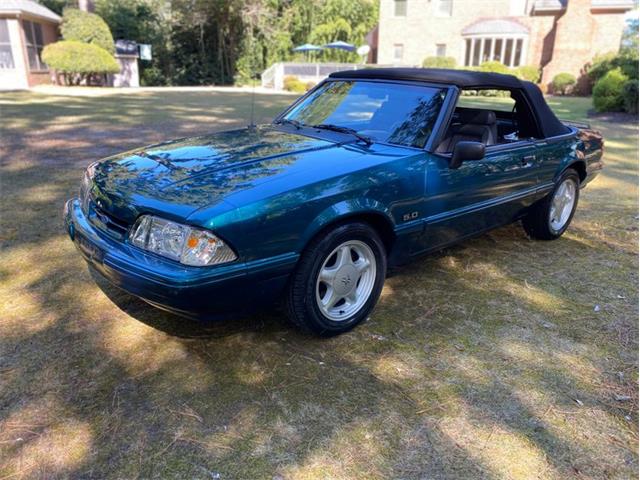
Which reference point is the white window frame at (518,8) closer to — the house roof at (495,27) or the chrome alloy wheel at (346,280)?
the house roof at (495,27)

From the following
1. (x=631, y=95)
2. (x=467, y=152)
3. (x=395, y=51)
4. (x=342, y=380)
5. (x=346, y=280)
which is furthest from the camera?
(x=395, y=51)

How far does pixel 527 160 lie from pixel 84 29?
24.4 meters

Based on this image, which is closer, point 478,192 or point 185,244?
point 185,244

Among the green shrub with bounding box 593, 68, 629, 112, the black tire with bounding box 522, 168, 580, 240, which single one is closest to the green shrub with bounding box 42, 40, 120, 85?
the green shrub with bounding box 593, 68, 629, 112

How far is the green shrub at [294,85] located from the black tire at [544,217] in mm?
22087

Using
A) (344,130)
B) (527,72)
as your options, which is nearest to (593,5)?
(527,72)

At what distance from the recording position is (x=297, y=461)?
7.36 feet

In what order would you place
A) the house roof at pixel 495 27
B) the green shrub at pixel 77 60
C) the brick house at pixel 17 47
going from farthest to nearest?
the house roof at pixel 495 27 → the green shrub at pixel 77 60 → the brick house at pixel 17 47

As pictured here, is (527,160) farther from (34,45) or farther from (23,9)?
(34,45)

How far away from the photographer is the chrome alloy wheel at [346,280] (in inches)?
121

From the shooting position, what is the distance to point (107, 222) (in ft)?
9.55

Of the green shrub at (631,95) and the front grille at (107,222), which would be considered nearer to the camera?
the front grille at (107,222)

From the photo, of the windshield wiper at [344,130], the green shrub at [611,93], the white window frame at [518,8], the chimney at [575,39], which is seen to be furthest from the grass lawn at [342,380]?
the white window frame at [518,8]

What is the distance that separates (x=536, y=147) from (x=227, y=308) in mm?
3073
